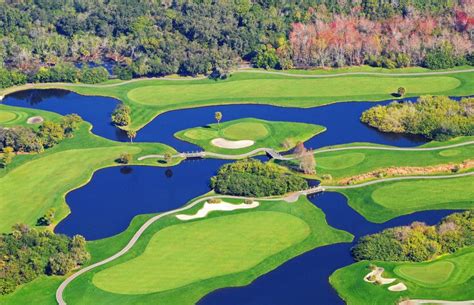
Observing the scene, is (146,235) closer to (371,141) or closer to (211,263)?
(211,263)

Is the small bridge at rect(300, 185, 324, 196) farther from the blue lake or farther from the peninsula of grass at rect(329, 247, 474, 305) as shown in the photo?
the peninsula of grass at rect(329, 247, 474, 305)

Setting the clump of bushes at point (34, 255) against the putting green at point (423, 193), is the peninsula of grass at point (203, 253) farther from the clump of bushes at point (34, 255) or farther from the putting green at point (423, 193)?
the putting green at point (423, 193)

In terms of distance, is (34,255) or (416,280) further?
(34,255)

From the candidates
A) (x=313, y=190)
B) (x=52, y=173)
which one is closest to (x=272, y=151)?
(x=313, y=190)

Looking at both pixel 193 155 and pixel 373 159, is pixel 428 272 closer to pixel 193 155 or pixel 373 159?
pixel 373 159

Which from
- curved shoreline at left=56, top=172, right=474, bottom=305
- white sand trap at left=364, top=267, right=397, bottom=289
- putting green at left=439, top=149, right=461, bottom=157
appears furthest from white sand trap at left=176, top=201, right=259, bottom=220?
putting green at left=439, top=149, right=461, bottom=157
